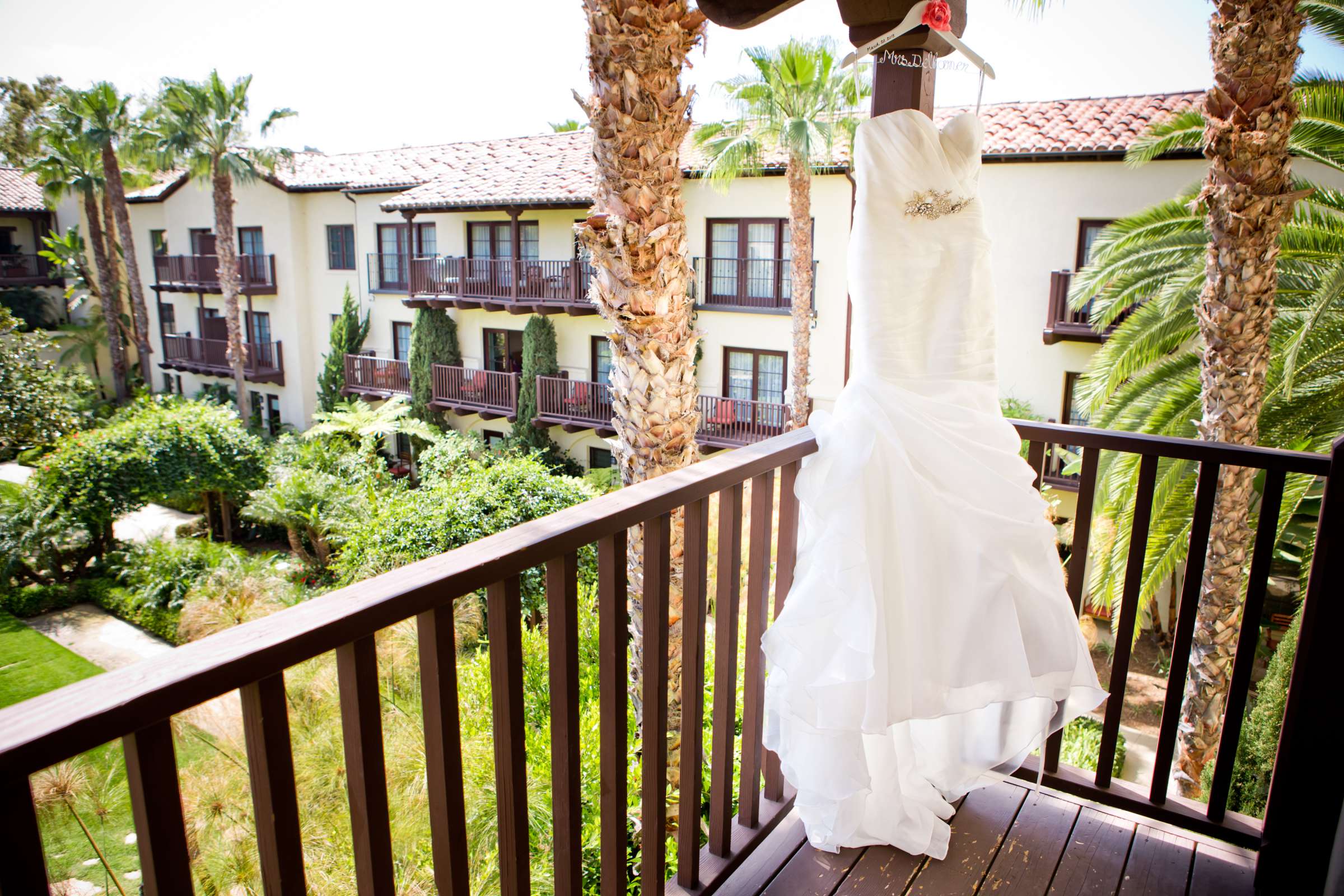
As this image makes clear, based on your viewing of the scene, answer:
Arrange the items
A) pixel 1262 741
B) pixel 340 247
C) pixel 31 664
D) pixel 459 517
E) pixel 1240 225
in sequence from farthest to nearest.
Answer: pixel 340 247 < pixel 31 664 < pixel 459 517 < pixel 1262 741 < pixel 1240 225

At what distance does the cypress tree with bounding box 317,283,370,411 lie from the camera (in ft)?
60.2

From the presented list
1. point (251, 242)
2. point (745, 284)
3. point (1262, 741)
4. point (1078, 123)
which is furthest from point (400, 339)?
point (1262, 741)

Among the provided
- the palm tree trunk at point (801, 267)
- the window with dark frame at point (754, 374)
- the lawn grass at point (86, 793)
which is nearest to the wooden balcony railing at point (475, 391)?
the window with dark frame at point (754, 374)

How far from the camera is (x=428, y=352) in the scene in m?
16.8

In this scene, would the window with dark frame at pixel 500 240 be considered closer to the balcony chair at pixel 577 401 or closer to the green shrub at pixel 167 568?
the balcony chair at pixel 577 401

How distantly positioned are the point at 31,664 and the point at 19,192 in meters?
22.0

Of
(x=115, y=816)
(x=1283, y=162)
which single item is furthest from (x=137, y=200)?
(x=1283, y=162)

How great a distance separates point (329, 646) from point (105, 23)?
4358cm

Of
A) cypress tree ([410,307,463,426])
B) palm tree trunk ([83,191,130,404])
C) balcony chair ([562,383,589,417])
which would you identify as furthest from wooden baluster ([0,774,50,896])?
palm tree trunk ([83,191,130,404])

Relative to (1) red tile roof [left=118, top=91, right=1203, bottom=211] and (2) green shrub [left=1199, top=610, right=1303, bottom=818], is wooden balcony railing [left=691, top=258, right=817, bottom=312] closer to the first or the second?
(1) red tile roof [left=118, top=91, right=1203, bottom=211]

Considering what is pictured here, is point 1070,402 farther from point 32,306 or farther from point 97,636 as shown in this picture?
point 32,306

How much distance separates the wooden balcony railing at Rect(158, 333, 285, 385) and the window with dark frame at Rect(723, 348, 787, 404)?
12.0m

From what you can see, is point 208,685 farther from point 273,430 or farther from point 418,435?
point 273,430

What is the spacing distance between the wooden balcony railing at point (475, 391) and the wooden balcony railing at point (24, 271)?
608 inches
